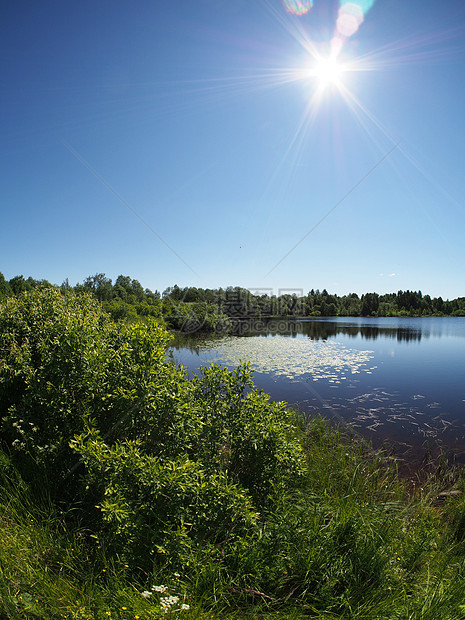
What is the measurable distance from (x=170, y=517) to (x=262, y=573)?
3.44ft

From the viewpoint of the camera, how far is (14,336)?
523 centimetres

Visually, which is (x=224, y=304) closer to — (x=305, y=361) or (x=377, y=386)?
(x=305, y=361)

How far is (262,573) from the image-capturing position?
2781 millimetres

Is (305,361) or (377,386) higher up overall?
(305,361)

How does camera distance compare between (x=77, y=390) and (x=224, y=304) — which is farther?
(x=224, y=304)

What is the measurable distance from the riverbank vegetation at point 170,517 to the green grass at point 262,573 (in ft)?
0.05

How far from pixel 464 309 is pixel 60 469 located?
154539 mm

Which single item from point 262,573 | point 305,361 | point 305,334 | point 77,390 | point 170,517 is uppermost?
point 77,390

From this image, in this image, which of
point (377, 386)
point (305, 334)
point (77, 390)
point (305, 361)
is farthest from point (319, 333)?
point (77, 390)

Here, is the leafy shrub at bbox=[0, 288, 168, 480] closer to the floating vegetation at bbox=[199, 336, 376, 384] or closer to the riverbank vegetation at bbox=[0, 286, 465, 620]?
the riverbank vegetation at bbox=[0, 286, 465, 620]

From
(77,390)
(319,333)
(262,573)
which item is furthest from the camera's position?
(319,333)

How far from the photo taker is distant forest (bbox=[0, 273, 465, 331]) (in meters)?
47.0

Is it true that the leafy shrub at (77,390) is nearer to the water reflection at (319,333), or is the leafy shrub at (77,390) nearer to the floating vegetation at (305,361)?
the floating vegetation at (305,361)

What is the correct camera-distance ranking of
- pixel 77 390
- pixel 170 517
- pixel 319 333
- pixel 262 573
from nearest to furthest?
pixel 262 573, pixel 170 517, pixel 77 390, pixel 319 333
